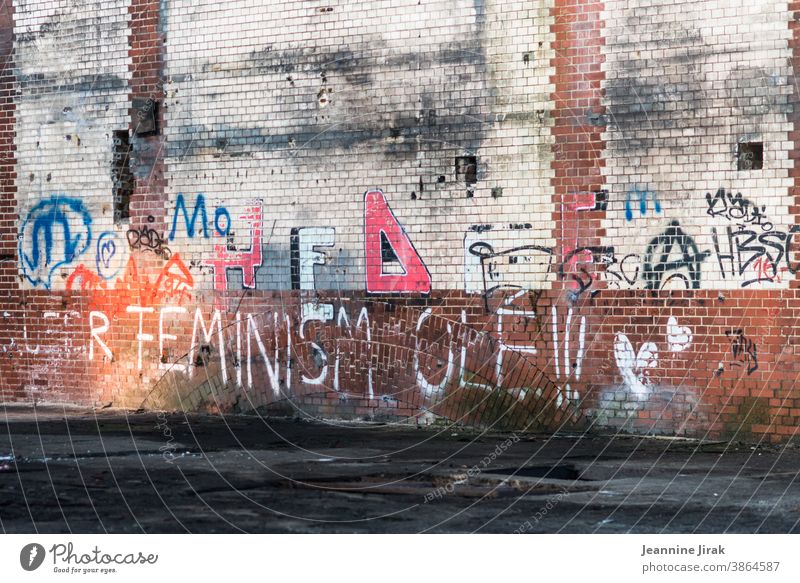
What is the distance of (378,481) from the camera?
9.06 metres

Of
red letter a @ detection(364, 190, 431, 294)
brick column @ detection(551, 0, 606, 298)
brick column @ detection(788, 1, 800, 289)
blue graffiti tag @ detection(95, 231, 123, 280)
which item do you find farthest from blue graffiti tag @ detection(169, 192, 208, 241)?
brick column @ detection(788, 1, 800, 289)

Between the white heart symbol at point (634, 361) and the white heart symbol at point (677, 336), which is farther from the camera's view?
the white heart symbol at point (634, 361)

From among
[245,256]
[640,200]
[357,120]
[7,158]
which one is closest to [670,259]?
[640,200]

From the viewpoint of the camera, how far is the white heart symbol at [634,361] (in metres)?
11.3

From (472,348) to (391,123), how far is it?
255 cm

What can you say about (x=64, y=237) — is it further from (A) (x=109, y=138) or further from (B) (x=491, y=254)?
(B) (x=491, y=254)

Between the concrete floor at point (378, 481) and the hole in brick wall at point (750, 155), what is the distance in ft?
8.52

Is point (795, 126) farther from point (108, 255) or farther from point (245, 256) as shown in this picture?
point (108, 255)

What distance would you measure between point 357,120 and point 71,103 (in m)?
3.99

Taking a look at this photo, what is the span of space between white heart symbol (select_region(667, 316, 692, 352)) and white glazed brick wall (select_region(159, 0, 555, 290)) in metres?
1.39

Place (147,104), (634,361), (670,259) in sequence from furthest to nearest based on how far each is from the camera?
(147,104), (634,361), (670,259)

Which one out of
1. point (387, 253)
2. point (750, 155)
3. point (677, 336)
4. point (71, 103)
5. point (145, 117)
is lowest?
point (677, 336)

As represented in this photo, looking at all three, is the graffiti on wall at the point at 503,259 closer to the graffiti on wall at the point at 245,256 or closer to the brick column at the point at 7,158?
the graffiti on wall at the point at 245,256

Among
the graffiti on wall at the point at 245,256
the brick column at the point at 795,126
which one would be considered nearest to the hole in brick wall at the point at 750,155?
the brick column at the point at 795,126
